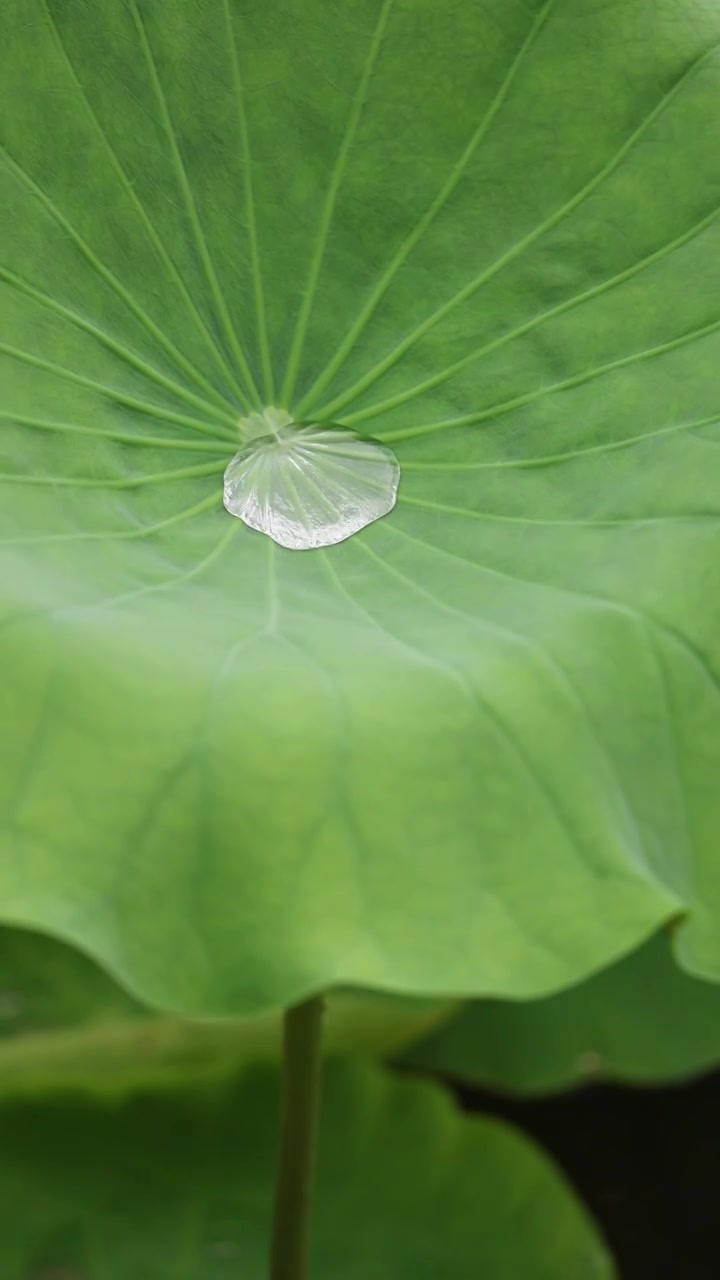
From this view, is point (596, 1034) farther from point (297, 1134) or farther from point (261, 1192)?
point (297, 1134)

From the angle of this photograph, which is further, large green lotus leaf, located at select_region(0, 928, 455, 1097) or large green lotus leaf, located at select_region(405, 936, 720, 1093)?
large green lotus leaf, located at select_region(405, 936, 720, 1093)

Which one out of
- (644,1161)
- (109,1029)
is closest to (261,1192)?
(109,1029)

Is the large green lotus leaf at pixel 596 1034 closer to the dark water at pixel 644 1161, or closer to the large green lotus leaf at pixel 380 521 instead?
the dark water at pixel 644 1161

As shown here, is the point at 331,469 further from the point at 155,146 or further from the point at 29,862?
the point at 29,862

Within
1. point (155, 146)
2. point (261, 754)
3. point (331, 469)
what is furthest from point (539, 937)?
point (155, 146)

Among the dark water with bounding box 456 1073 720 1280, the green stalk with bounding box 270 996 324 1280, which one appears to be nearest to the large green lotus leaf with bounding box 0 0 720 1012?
the green stalk with bounding box 270 996 324 1280

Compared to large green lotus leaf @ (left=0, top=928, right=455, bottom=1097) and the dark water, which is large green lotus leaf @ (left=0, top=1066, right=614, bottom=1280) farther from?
the dark water
